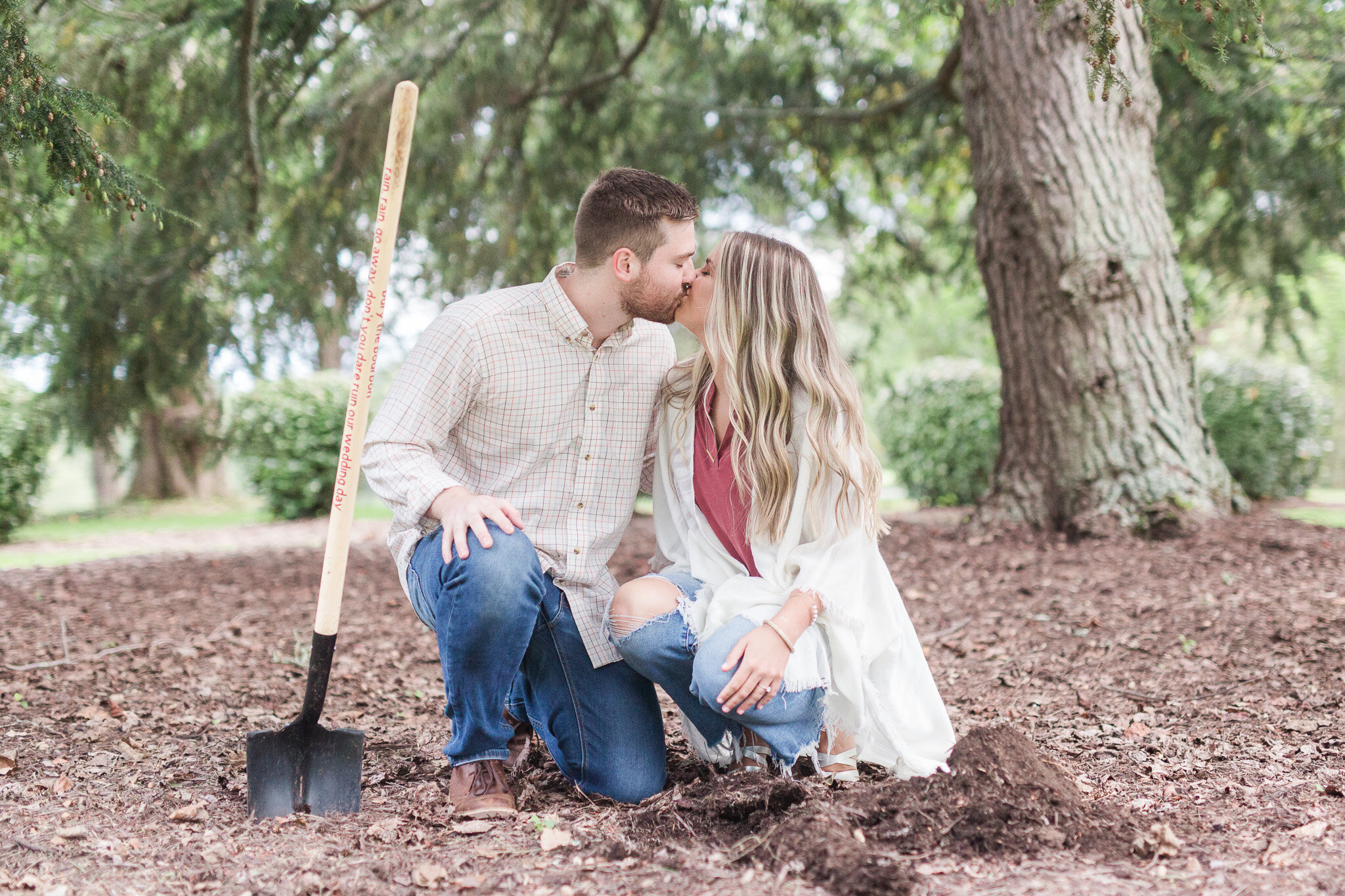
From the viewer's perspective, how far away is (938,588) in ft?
13.8

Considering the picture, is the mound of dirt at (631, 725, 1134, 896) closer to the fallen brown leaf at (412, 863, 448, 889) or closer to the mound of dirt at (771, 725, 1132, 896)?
the mound of dirt at (771, 725, 1132, 896)

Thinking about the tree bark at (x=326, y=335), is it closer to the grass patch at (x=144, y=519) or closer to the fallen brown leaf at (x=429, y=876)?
the grass patch at (x=144, y=519)

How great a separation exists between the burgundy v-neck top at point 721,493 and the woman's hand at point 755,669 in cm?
31

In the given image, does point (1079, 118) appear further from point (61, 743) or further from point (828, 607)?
point (61, 743)

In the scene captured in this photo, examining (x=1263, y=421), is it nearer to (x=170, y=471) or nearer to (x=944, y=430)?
(x=944, y=430)

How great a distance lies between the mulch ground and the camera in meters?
1.74

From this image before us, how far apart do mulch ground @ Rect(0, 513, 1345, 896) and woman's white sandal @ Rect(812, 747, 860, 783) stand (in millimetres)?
85

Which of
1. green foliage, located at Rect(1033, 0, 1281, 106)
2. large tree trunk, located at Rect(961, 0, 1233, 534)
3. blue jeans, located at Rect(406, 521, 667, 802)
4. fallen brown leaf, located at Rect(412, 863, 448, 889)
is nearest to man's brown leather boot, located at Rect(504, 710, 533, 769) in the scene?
blue jeans, located at Rect(406, 521, 667, 802)

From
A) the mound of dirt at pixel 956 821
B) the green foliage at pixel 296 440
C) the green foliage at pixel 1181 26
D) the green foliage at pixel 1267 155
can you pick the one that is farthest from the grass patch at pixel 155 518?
the green foliage at pixel 1267 155

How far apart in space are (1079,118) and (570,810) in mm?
3959

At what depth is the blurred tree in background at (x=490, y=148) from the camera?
4539mm

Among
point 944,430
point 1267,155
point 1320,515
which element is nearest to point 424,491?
point 1267,155

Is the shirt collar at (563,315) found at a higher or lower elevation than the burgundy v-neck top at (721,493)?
higher

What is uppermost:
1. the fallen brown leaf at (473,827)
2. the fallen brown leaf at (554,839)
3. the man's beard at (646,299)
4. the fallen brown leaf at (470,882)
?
the man's beard at (646,299)
